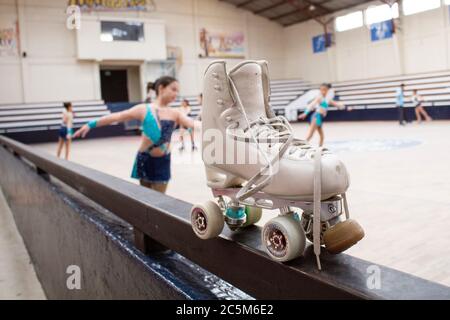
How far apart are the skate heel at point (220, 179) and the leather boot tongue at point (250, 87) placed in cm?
12

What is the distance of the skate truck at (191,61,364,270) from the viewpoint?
0.58m

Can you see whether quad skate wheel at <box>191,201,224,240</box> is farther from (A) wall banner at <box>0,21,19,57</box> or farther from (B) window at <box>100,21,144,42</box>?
(A) wall banner at <box>0,21,19,57</box>

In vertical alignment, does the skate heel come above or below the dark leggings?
below

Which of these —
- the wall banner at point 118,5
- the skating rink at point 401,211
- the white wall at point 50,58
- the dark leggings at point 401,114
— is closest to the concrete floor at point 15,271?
the skating rink at point 401,211

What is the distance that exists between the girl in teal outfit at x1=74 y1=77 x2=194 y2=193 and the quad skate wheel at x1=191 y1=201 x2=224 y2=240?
154 centimetres

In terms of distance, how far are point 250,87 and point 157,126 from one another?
6.16ft

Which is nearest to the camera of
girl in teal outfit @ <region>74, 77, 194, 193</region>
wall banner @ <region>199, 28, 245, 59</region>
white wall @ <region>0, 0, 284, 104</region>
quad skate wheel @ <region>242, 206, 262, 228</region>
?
quad skate wheel @ <region>242, 206, 262, 228</region>

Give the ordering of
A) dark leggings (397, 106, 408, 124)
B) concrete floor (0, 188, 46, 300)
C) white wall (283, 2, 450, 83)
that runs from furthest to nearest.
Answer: dark leggings (397, 106, 408, 124) < concrete floor (0, 188, 46, 300) < white wall (283, 2, 450, 83)

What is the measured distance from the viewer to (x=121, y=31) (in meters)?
16.7

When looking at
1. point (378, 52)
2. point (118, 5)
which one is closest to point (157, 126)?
point (378, 52)

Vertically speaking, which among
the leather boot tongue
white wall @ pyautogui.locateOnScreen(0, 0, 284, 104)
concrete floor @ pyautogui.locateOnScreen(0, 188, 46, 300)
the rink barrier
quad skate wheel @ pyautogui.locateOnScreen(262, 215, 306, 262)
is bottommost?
concrete floor @ pyautogui.locateOnScreen(0, 188, 46, 300)

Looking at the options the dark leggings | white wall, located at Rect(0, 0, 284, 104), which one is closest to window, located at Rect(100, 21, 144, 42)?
white wall, located at Rect(0, 0, 284, 104)
